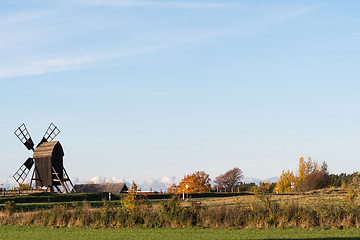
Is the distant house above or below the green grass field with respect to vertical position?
above

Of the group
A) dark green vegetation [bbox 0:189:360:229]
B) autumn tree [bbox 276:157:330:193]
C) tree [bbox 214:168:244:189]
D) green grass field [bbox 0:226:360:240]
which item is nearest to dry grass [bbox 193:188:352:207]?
dark green vegetation [bbox 0:189:360:229]

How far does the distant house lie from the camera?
3472 inches

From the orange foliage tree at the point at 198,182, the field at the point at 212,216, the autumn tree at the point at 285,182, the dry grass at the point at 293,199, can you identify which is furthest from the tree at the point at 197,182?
the field at the point at 212,216

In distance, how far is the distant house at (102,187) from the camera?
8819 cm

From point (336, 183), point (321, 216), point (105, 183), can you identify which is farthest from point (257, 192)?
point (336, 183)

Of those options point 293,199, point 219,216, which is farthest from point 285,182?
point 219,216

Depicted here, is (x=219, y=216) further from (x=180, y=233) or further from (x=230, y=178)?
(x=230, y=178)

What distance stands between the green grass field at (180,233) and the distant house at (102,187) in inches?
2446

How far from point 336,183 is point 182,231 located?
81.8 metres

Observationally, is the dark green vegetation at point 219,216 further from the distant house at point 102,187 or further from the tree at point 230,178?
the tree at point 230,178

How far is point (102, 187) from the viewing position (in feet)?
295

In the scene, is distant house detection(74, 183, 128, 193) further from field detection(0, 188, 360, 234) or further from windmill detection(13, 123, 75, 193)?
field detection(0, 188, 360, 234)

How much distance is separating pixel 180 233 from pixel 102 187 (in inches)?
2683

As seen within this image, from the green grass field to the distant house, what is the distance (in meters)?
62.1
